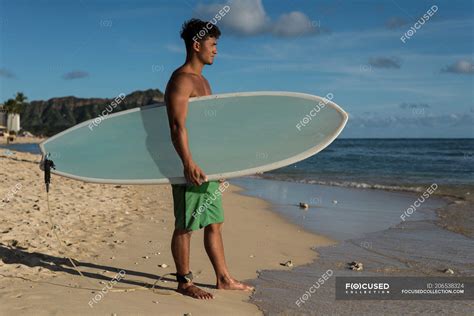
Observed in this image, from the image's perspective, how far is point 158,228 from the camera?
18.4ft

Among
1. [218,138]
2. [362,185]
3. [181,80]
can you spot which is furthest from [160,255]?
[362,185]

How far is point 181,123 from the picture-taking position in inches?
119

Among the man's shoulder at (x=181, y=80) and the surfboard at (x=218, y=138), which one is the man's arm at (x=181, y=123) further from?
the surfboard at (x=218, y=138)

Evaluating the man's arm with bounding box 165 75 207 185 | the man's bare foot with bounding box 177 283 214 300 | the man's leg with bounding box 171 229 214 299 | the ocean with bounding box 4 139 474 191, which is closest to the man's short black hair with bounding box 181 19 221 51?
the man's arm with bounding box 165 75 207 185

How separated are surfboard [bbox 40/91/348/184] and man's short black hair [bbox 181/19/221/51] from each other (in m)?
0.39

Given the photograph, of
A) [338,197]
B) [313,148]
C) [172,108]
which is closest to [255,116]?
[313,148]

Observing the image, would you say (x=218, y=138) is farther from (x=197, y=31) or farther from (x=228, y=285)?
(x=228, y=285)

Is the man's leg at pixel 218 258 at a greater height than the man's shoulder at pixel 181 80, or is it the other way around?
the man's shoulder at pixel 181 80

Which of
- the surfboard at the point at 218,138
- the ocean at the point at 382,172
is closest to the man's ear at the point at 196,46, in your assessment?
the surfboard at the point at 218,138

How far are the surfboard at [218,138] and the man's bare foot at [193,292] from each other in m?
0.68

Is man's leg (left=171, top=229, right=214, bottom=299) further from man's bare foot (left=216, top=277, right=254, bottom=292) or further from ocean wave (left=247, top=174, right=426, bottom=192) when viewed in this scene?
ocean wave (left=247, top=174, right=426, bottom=192)

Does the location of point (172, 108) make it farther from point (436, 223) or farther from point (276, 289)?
point (436, 223)

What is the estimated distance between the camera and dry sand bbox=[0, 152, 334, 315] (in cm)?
290

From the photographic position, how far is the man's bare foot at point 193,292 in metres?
Answer: 3.10
